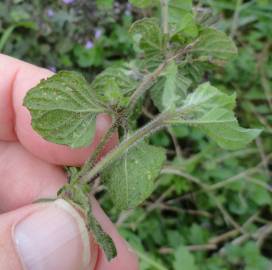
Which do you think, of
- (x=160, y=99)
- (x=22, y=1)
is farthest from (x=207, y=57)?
(x=22, y=1)

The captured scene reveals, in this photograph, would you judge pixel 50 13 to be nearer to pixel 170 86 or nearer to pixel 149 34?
pixel 149 34

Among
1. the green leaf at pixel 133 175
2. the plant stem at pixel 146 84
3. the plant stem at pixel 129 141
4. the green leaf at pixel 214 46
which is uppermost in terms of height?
the green leaf at pixel 214 46

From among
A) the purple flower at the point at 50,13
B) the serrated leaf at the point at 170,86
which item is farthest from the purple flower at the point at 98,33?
the serrated leaf at the point at 170,86

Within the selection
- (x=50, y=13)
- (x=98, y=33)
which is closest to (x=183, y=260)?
(x=98, y=33)

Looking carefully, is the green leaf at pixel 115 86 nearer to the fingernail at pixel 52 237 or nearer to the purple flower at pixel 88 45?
the fingernail at pixel 52 237

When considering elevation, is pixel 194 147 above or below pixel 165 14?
below
